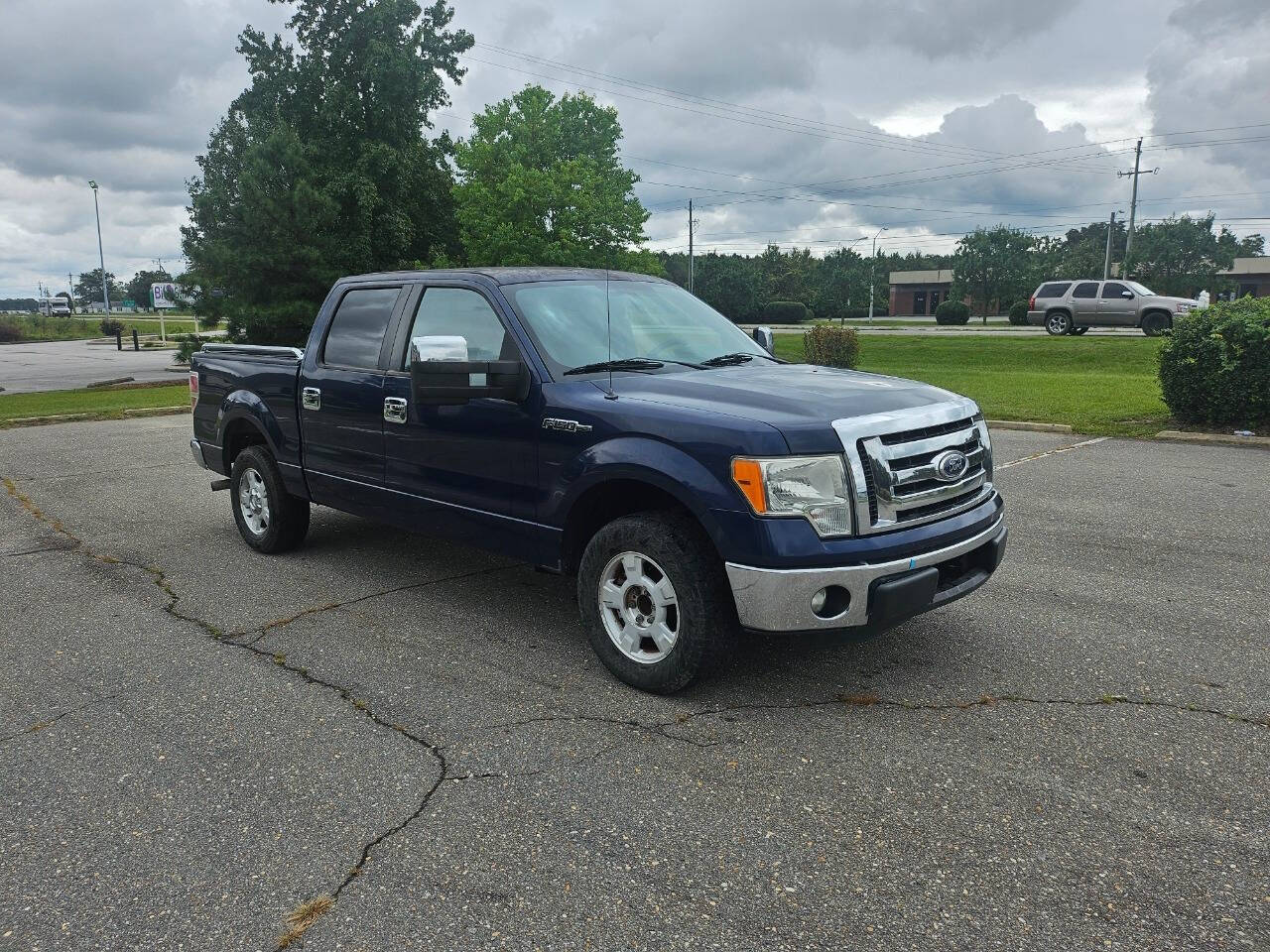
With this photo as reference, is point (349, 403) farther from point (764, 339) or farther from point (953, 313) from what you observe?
point (953, 313)

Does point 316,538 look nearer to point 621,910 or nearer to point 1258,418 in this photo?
point 621,910

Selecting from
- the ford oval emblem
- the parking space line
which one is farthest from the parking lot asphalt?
the parking space line

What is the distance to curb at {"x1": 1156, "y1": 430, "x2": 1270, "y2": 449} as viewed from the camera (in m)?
10.5

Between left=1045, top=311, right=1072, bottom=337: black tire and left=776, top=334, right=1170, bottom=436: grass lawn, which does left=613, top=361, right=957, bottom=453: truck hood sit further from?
left=1045, top=311, right=1072, bottom=337: black tire

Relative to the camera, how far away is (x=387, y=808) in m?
3.15

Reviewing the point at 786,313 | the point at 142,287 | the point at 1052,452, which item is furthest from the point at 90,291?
the point at 1052,452

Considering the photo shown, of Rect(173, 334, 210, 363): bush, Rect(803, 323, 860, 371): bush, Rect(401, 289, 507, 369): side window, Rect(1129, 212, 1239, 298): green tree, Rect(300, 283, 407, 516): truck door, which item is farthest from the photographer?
Rect(1129, 212, 1239, 298): green tree

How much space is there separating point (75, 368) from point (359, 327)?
29.9 m

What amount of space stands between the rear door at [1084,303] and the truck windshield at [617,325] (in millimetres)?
29439

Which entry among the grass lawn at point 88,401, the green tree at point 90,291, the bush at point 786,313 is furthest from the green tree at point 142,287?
the grass lawn at point 88,401

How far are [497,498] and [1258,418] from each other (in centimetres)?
1022

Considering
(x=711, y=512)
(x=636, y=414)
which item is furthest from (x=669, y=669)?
(x=636, y=414)

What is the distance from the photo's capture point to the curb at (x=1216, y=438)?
1046 centimetres

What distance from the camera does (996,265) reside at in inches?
2360
